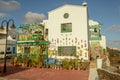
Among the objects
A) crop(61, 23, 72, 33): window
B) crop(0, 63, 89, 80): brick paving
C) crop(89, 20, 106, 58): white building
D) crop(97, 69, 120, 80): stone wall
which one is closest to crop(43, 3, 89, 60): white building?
crop(61, 23, 72, 33): window

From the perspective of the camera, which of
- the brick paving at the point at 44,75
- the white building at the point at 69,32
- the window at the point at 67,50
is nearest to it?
the brick paving at the point at 44,75

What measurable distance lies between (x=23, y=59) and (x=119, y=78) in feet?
47.8

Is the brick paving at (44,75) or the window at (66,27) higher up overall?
the window at (66,27)

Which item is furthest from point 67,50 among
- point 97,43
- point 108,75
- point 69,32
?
Result: point 108,75

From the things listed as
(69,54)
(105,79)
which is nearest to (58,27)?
(69,54)

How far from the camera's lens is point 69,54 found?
2481 cm

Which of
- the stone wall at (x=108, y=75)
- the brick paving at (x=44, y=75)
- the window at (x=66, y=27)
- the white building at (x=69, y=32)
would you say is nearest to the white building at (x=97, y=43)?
the white building at (x=69, y=32)

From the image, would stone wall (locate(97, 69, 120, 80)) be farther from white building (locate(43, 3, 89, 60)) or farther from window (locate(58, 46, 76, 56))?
window (locate(58, 46, 76, 56))

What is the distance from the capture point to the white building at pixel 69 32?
24.1 metres

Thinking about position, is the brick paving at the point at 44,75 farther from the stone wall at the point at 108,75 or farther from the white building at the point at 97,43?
the white building at the point at 97,43

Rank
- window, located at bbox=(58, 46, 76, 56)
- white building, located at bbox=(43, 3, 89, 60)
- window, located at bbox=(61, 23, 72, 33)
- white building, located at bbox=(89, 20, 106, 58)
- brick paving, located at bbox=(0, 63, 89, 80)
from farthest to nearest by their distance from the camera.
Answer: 1. white building, located at bbox=(89, 20, 106, 58)
2. window, located at bbox=(61, 23, 72, 33)
3. window, located at bbox=(58, 46, 76, 56)
4. white building, located at bbox=(43, 3, 89, 60)
5. brick paving, located at bbox=(0, 63, 89, 80)

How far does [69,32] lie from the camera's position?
25312 mm

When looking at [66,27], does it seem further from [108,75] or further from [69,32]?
[108,75]

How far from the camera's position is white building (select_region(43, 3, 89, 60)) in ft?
79.0
